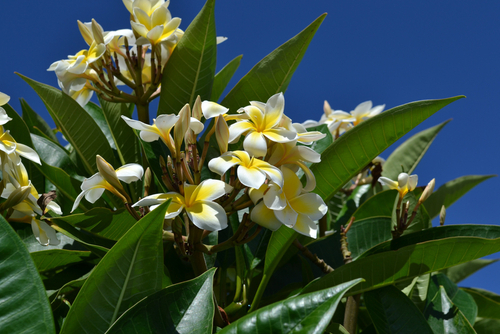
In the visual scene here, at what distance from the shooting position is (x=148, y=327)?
823 millimetres

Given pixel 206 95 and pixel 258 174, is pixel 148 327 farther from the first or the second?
pixel 206 95

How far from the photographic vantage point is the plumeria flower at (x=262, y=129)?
3.04 feet

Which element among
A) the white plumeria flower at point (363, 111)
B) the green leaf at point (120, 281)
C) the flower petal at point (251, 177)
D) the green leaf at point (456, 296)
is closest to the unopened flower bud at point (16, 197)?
the green leaf at point (120, 281)

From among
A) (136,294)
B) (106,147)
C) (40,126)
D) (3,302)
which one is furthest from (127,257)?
(40,126)

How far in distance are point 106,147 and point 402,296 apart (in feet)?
3.51

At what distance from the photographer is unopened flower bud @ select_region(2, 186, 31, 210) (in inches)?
42.9

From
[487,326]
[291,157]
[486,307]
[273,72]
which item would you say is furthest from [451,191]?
[291,157]

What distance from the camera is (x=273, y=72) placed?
4.45 feet

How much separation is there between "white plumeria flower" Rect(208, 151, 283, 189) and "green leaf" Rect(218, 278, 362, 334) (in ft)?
0.75

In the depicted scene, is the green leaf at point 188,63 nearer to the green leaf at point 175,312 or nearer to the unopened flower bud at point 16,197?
the unopened flower bud at point 16,197

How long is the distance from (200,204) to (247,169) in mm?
120

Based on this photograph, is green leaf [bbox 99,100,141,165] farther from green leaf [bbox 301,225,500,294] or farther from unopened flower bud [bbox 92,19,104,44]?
green leaf [bbox 301,225,500,294]

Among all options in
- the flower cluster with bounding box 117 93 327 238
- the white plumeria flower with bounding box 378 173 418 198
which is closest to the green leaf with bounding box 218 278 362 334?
the flower cluster with bounding box 117 93 327 238

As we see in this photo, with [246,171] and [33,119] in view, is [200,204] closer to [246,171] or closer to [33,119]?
[246,171]
